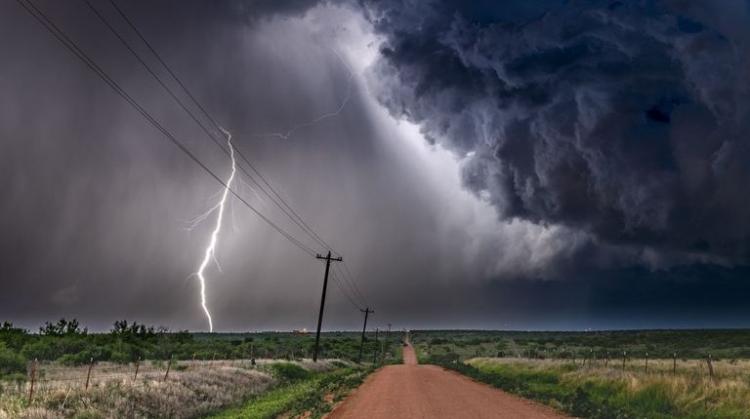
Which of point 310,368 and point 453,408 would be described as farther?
point 310,368

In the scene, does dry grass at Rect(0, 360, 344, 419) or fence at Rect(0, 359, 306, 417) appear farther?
fence at Rect(0, 359, 306, 417)

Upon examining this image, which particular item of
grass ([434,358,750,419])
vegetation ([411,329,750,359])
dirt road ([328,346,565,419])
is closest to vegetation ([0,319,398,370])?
dirt road ([328,346,565,419])

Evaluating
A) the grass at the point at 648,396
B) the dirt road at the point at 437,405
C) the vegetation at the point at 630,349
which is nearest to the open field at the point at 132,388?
the dirt road at the point at 437,405

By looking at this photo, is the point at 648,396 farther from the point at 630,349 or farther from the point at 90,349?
the point at 630,349

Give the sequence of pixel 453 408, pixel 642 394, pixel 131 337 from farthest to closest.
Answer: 1. pixel 131 337
2. pixel 642 394
3. pixel 453 408

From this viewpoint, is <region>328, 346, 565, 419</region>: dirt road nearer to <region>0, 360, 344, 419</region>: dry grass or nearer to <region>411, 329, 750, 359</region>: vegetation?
<region>0, 360, 344, 419</region>: dry grass

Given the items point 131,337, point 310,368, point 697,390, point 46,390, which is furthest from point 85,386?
point 131,337

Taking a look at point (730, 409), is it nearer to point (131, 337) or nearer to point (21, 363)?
point (21, 363)

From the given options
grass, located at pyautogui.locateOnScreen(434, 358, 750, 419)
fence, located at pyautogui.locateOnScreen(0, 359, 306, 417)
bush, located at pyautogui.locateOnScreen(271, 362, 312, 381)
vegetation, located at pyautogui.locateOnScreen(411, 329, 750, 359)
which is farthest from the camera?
vegetation, located at pyautogui.locateOnScreen(411, 329, 750, 359)

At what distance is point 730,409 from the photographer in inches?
723

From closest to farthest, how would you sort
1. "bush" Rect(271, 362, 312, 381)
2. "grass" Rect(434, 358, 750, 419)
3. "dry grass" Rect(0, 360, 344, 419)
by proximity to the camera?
"dry grass" Rect(0, 360, 344, 419)
"grass" Rect(434, 358, 750, 419)
"bush" Rect(271, 362, 312, 381)

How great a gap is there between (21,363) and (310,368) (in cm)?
2424

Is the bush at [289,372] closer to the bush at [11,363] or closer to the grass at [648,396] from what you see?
the bush at [11,363]

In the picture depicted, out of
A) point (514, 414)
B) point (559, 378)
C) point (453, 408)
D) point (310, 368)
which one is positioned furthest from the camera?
point (310, 368)
